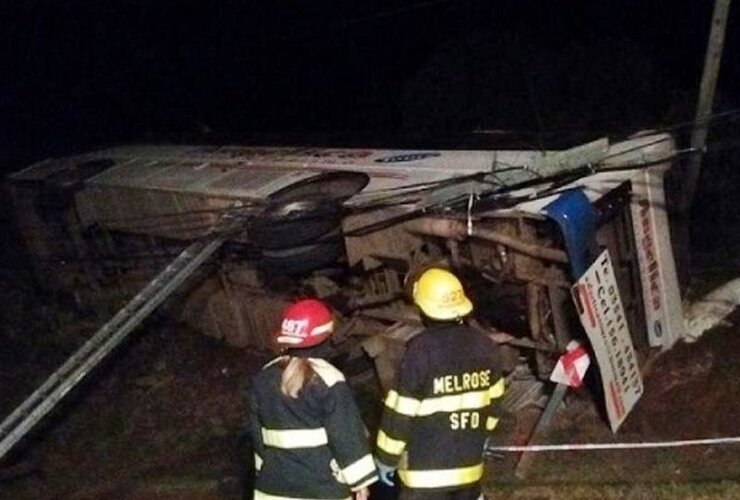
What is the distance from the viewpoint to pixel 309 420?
5.18 meters

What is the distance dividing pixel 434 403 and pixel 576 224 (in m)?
2.43

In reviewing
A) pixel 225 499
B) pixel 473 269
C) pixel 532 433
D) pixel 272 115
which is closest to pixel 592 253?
pixel 473 269

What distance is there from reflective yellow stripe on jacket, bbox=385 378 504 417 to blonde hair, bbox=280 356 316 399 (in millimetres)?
491

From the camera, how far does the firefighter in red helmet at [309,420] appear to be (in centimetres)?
511

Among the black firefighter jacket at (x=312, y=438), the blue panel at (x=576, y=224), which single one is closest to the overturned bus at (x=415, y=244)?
the blue panel at (x=576, y=224)

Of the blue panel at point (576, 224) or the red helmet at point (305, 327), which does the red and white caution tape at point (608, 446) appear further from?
the red helmet at point (305, 327)

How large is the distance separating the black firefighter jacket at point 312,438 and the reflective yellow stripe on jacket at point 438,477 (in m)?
0.31

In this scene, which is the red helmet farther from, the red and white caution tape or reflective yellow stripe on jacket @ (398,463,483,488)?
the red and white caution tape

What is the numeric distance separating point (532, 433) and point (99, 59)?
695 inches

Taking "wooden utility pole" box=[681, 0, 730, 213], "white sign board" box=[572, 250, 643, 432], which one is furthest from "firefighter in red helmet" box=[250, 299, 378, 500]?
"wooden utility pole" box=[681, 0, 730, 213]

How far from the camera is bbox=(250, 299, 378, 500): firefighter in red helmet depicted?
511 centimetres

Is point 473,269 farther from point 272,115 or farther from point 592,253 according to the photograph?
point 272,115

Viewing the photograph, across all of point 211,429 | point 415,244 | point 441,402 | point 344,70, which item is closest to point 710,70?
point 415,244

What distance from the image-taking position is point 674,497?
22.5 feet
